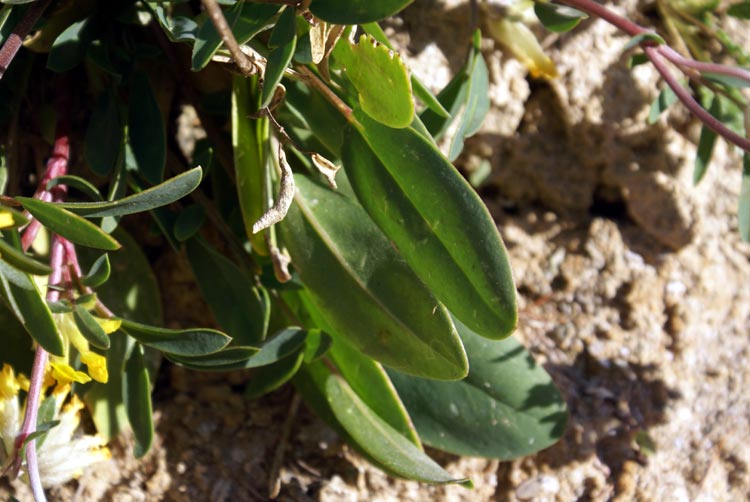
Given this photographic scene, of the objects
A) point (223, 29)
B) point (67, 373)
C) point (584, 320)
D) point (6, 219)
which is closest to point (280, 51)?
point (223, 29)

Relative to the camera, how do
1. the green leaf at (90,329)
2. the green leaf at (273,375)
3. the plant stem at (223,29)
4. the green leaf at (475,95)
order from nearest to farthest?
the plant stem at (223,29), the green leaf at (90,329), the green leaf at (273,375), the green leaf at (475,95)

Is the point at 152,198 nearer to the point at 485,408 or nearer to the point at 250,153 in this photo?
the point at 250,153

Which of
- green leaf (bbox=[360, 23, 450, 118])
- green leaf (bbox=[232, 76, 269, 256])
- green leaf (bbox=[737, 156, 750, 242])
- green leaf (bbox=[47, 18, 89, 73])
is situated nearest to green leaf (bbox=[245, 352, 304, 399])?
green leaf (bbox=[232, 76, 269, 256])

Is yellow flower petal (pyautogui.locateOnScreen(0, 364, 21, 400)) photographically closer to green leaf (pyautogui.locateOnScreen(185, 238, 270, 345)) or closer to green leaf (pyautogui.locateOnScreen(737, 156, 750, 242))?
green leaf (pyautogui.locateOnScreen(185, 238, 270, 345))

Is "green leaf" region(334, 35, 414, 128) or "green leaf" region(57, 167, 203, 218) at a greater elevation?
"green leaf" region(334, 35, 414, 128)

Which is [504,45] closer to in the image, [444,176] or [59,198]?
[444,176]

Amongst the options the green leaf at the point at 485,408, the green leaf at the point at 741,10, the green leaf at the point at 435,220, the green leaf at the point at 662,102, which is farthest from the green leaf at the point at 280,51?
the green leaf at the point at 741,10

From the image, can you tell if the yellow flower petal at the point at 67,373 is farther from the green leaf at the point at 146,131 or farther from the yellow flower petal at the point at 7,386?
the green leaf at the point at 146,131
